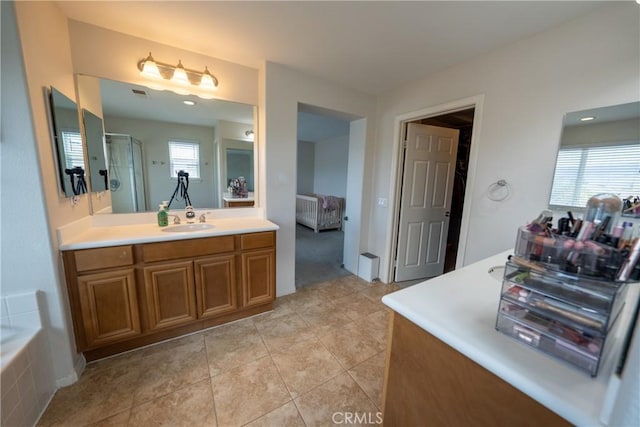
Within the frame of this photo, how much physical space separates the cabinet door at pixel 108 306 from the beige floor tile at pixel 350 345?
1.47 metres

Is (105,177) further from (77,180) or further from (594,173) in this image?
(594,173)

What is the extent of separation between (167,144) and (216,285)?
1.42 metres

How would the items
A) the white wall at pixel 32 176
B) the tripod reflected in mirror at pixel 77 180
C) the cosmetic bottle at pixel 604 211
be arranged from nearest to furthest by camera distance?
1. the cosmetic bottle at pixel 604 211
2. the white wall at pixel 32 176
3. the tripod reflected in mirror at pixel 77 180

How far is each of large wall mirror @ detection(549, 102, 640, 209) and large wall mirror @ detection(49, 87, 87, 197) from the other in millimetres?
3297

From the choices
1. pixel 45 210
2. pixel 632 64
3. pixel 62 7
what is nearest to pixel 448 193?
pixel 632 64

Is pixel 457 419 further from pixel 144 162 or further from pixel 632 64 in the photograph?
pixel 144 162

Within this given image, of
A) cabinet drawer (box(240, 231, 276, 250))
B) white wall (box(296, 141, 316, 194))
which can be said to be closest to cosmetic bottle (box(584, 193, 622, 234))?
cabinet drawer (box(240, 231, 276, 250))

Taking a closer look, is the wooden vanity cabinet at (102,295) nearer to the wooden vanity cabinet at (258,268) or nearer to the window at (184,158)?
the wooden vanity cabinet at (258,268)

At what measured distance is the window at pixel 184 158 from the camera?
229cm

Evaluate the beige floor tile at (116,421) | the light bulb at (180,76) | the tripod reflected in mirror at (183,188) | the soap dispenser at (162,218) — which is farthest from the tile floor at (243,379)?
the light bulb at (180,76)

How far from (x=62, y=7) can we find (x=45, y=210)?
1.39 m

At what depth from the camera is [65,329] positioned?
1.48m

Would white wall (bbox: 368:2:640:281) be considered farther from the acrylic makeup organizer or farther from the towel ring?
the acrylic makeup organizer

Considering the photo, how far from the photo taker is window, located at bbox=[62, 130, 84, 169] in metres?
1.60
